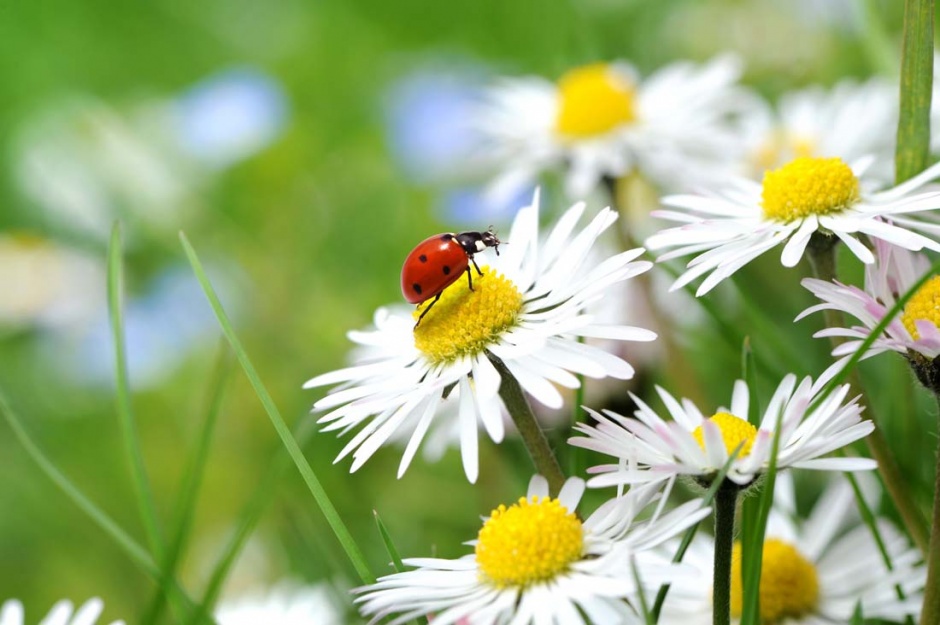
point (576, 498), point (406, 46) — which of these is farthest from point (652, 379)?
point (406, 46)

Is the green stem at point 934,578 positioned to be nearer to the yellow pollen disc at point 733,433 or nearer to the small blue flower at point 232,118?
the yellow pollen disc at point 733,433

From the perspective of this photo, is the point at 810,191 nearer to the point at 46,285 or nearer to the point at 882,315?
the point at 882,315

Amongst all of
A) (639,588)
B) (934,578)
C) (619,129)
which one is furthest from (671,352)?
(639,588)

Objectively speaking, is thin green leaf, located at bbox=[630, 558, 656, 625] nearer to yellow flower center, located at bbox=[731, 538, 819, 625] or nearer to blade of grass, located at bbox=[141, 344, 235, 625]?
yellow flower center, located at bbox=[731, 538, 819, 625]

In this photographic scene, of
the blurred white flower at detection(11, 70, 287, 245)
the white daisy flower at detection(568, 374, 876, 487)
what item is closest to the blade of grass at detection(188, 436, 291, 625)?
the white daisy flower at detection(568, 374, 876, 487)

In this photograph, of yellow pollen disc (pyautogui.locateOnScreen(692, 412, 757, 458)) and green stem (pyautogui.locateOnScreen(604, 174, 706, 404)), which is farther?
green stem (pyautogui.locateOnScreen(604, 174, 706, 404))

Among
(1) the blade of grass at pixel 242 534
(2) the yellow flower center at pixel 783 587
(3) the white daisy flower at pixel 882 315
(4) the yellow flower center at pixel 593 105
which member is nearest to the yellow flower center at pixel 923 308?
(3) the white daisy flower at pixel 882 315
